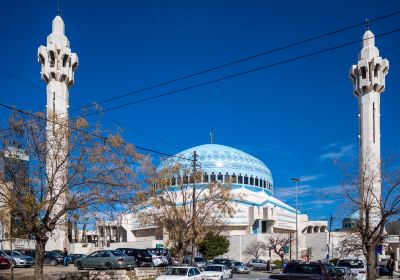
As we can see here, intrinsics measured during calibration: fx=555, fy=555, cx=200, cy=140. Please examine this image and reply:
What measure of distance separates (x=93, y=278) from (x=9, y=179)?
8.77m

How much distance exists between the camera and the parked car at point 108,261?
3064cm

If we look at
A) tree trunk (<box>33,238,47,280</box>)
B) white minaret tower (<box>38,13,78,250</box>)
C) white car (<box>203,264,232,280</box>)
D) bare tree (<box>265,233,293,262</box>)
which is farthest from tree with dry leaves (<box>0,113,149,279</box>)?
bare tree (<box>265,233,293,262</box>)

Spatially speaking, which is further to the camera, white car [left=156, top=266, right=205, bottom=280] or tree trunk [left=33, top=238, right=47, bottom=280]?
white car [left=156, top=266, right=205, bottom=280]

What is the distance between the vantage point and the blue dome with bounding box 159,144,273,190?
93.1 metres

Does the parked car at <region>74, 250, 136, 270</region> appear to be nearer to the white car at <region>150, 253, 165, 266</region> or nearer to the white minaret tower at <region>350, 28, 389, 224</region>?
the white car at <region>150, 253, 165, 266</region>

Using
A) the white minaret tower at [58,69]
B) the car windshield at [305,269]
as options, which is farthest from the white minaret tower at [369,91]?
the car windshield at [305,269]

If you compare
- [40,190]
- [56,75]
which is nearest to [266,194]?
[56,75]

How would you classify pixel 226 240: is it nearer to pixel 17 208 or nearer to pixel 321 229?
pixel 321 229

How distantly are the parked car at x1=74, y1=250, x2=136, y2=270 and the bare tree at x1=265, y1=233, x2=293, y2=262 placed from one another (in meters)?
40.8

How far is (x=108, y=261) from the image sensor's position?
3083cm

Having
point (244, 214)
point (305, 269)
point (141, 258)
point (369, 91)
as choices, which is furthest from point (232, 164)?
point (305, 269)

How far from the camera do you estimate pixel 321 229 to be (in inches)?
3696

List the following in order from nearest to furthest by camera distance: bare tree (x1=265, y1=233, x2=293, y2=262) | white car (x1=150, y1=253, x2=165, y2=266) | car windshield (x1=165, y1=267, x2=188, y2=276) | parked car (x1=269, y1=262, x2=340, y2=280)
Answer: parked car (x1=269, y1=262, x2=340, y2=280), car windshield (x1=165, y1=267, x2=188, y2=276), white car (x1=150, y1=253, x2=165, y2=266), bare tree (x1=265, y1=233, x2=293, y2=262)

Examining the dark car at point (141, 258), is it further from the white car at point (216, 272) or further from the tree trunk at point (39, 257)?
the tree trunk at point (39, 257)
